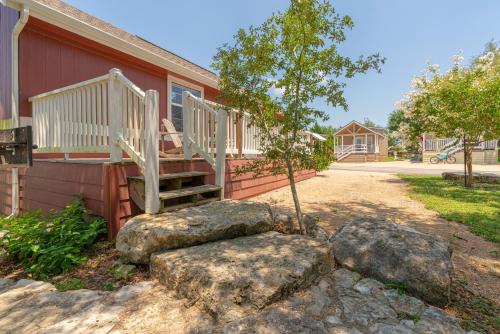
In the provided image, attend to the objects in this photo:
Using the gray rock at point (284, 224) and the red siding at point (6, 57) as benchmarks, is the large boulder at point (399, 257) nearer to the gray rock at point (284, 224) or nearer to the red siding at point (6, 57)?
the gray rock at point (284, 224)

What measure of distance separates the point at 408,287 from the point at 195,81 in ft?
25.1

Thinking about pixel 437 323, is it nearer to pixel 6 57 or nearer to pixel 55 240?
pixel 55 240

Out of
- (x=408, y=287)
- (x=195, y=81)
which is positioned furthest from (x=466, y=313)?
(x=195, y=81)

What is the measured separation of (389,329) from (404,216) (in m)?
3.66

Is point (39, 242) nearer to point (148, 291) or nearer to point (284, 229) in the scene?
point (148, 291)

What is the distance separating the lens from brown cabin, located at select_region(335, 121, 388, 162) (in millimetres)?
30969

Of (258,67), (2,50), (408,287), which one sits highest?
(2,50)

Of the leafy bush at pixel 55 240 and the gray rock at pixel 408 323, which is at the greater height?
the leafy bush at pixel 55 240

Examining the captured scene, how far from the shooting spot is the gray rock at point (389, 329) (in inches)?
68.0

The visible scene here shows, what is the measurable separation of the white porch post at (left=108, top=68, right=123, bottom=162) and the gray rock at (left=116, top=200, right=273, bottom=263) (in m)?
0.96

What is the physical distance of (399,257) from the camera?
242 centimetres

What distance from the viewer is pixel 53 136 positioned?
4.23 metres

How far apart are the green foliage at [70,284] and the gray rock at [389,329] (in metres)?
2.48

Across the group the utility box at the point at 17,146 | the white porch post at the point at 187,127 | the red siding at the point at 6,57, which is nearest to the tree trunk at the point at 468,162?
the white porch post at the point at 187,127
